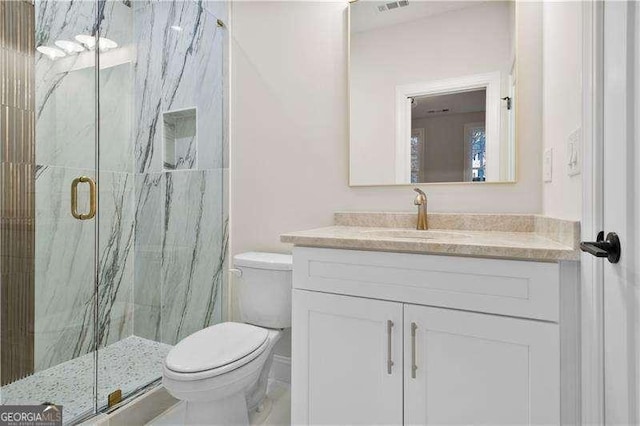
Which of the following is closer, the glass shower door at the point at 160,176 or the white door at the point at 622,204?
the white door at the point at 622,204

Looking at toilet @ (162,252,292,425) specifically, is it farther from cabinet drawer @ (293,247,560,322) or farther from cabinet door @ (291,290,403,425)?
cabinet drawer @ (293,247,560,322)

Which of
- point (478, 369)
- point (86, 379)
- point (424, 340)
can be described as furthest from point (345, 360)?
point (86, 379)

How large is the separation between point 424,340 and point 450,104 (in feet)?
3.55

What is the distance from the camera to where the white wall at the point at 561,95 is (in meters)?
0.94

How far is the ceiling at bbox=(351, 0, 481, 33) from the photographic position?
1578 millimetres

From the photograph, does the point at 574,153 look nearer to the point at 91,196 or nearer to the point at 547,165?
the point at 547,165

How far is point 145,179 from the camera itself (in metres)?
2.21

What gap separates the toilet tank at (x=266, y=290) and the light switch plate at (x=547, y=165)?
1.17 metres

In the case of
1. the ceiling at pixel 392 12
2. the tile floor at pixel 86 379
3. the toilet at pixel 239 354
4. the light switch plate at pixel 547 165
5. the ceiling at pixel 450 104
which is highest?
the ceiling at pixel 392 12

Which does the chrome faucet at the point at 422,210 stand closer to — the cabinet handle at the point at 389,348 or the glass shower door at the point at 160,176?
the cabinet handle at the point at 389,348

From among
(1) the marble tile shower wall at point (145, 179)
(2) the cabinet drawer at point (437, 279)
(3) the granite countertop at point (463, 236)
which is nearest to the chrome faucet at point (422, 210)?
(3) the granite countertop at point (463, 236)

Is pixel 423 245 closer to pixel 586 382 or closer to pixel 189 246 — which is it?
pixel 586 382

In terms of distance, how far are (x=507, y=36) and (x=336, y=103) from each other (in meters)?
0.84

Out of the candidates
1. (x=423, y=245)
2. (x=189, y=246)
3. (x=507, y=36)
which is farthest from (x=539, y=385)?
(x=189, y=246)
